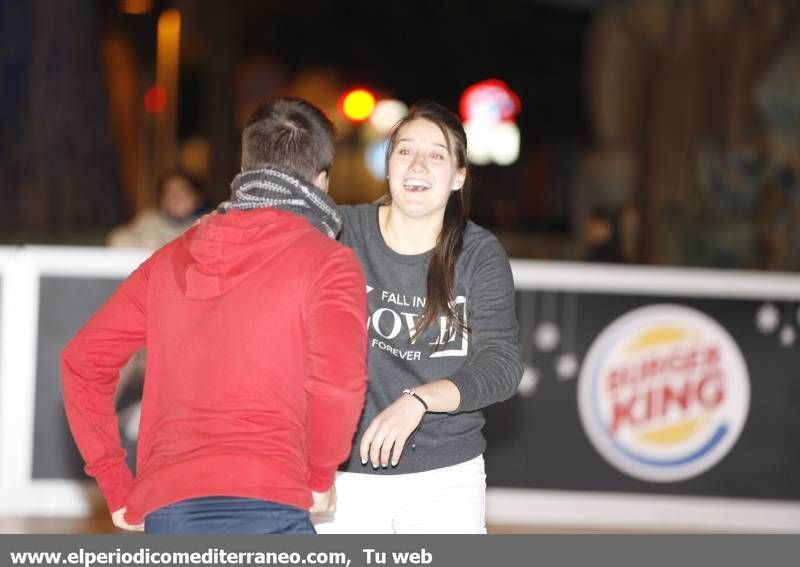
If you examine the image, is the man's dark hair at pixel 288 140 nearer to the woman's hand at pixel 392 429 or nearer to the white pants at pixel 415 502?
the woman's hand at pixel 392 429

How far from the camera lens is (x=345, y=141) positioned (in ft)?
144

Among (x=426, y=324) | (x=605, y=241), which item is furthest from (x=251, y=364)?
(x=605, y=241)

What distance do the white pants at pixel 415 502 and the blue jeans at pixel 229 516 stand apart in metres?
0.88

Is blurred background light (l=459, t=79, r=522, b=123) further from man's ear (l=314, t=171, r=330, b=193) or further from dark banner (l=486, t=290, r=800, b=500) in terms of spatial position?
man's ear (l=314, t=171, r=330, b=193)

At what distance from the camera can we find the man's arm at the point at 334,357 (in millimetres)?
2717

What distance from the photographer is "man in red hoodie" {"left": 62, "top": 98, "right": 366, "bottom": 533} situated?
273cm

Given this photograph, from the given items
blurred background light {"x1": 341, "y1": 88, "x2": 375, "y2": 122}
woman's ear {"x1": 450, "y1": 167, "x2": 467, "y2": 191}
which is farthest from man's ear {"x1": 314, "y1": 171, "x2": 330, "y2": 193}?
blurred background light {"x1": 341, "y1": 88, "x2": 375, "y2": 122}

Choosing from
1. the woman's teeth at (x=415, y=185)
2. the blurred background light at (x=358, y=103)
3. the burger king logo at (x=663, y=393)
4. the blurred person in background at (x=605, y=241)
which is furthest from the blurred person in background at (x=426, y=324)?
the blurred background light at (x=358, y=103)

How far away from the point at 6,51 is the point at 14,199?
5.93 ft

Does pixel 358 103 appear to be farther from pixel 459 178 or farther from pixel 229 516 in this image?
pixel 229 516

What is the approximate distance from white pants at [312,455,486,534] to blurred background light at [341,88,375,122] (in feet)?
94.2

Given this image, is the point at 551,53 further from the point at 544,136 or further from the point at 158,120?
the point at 158,120

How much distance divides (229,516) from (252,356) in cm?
36

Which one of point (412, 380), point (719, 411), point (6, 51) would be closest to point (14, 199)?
point (6, 51)
